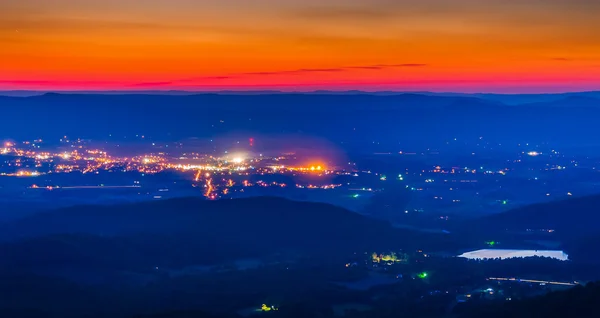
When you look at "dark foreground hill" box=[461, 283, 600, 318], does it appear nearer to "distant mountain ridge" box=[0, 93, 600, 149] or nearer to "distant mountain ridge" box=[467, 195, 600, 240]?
"distant mountain ridge" box=[467, 195, 600, 240]

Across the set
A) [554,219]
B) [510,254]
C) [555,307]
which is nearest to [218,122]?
[554,219]

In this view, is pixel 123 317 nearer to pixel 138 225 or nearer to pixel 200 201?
pixel 138 225

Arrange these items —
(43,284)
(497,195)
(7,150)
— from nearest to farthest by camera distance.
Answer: (43,284)
(497,195)
(7,150)

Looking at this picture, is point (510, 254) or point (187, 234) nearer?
point (510, 254)

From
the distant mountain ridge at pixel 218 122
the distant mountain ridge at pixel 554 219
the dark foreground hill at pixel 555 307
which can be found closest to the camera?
the dark foreground hill at pixel 555 307

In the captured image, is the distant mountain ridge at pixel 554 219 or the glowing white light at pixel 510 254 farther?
the distant mountain ridge at pixel 554 219

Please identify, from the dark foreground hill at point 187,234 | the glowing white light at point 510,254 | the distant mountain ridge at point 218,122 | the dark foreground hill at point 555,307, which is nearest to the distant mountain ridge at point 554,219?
the glowing white light at point 510,254

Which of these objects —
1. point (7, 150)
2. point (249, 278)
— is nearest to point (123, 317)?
point (249, 278)

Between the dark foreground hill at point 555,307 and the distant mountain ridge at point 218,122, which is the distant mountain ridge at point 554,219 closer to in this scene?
the dark foreground hill at point 555,307

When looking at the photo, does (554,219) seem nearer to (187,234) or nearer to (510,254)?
(510,254)

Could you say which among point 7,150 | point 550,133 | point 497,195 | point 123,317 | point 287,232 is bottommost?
point 123,317

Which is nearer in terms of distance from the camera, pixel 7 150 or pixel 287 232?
pixel 287 232
